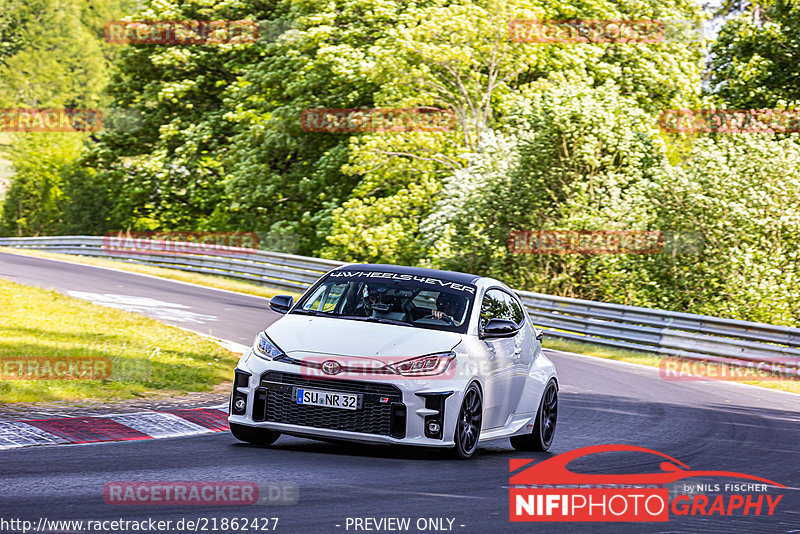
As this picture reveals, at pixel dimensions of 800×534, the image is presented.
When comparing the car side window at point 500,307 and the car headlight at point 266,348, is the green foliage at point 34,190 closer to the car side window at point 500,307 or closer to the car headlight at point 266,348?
the car side window at point 500,307

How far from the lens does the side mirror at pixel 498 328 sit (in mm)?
8875

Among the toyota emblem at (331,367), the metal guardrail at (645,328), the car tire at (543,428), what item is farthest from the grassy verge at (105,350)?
the metal guardrail at (645,328)

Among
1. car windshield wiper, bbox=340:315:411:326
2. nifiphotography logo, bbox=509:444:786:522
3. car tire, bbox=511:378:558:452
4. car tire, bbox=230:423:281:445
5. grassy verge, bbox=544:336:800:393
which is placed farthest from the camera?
grassy verge, bbox=544:336:800:393

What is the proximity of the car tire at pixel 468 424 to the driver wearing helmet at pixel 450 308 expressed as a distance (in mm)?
682

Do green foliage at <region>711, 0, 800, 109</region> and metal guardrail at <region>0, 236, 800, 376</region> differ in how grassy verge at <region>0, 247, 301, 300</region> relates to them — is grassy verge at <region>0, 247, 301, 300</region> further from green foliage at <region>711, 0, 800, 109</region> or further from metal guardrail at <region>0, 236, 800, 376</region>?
green foliage at <region>711, 0, 800, 109</region>

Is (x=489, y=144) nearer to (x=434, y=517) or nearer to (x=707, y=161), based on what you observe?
(x=707, y=161)

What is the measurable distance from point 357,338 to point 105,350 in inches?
237

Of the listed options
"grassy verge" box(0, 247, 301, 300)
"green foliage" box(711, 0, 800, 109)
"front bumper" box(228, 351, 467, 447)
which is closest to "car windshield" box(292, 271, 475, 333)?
"front bumper" box(228, 351, 467, 447)

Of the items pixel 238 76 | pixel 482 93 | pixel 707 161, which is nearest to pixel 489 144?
pixel 482 93

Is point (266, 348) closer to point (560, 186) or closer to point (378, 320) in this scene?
point (378, 320)

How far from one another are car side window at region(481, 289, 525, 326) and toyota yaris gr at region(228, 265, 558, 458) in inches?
1.0

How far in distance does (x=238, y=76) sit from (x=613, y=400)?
31.2 metres

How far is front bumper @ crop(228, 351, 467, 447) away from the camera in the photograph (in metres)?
7.97

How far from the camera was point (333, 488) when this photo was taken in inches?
269
